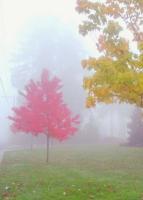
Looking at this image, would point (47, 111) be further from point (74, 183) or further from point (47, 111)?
point (74, 183)

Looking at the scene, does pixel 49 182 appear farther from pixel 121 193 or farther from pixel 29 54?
pixel 29 54

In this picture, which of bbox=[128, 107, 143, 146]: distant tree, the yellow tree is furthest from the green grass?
bbox=[128, 107, 143, 146]: distant tree

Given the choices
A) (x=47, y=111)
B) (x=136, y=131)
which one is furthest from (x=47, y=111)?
(x=136, y=131)

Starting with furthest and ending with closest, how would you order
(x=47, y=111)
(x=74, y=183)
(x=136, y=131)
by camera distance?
(x=136, y=131) < (x=47, y=111) < (x=74, y=183)

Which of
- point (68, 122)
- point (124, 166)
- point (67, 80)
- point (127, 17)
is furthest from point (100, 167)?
point (67, 80)

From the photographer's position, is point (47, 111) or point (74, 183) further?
point (47, 111)

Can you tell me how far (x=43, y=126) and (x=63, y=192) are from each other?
437 inches

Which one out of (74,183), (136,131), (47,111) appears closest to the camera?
(74,183)

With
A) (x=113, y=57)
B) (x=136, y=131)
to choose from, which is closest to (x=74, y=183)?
(x=113, y=57)

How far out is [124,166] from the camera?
2228cm

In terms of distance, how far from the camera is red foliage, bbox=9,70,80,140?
24172mm

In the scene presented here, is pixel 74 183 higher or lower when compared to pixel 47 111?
lower

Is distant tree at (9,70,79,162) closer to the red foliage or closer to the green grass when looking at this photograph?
the red foliage

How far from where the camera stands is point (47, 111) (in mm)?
24188
